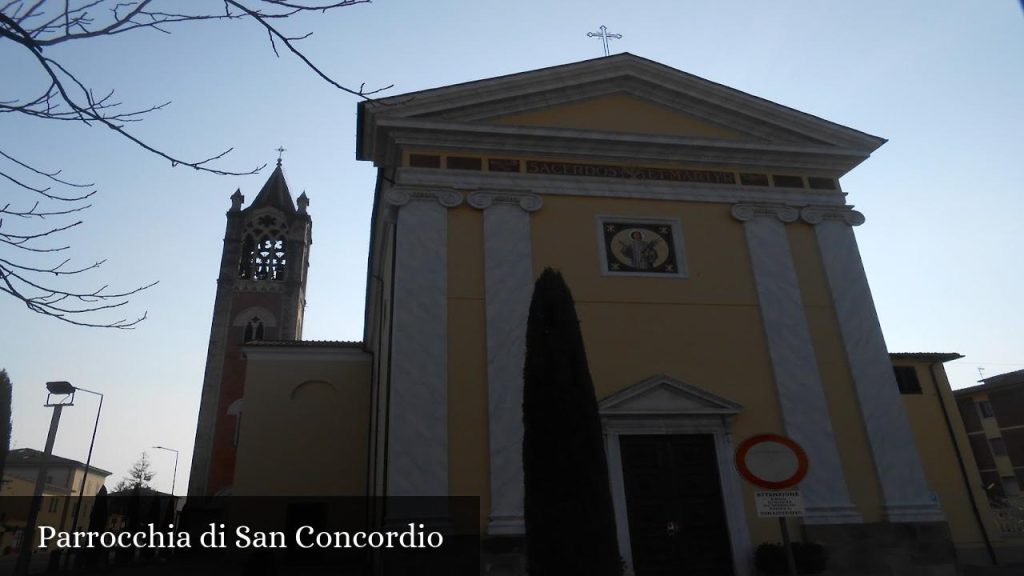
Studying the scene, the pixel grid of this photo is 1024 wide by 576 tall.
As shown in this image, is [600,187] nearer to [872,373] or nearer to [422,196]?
[422,196]

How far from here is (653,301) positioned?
36.2ft

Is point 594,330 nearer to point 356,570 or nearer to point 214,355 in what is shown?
point 356,570

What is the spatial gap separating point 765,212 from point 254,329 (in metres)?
27.9

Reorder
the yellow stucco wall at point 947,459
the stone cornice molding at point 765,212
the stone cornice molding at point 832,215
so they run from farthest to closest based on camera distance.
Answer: the yellow stucco wall at point 947,459 → the stone cornice molding at point 832,215 → the stone cornice molding at point 765,212

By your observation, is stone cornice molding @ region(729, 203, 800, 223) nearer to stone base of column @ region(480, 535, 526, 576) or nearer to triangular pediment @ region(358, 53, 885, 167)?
triangular pediment @ region(358, 53, 885, 167)

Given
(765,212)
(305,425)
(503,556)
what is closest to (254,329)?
(305,425)

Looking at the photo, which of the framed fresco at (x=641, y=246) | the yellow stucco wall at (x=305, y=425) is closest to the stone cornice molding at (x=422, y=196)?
the framed fresco at (x=641, y=246)

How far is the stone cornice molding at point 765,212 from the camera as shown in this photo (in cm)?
1196

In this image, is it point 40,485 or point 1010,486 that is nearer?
point 40,485

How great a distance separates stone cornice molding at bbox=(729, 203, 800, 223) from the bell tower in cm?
2287

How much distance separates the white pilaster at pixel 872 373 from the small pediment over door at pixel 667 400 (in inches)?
97.4

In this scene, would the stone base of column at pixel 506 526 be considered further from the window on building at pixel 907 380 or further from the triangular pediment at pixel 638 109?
the window on building at pixel 907 380

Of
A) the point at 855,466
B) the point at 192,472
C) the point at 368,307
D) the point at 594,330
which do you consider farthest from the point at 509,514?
the point at 192,472

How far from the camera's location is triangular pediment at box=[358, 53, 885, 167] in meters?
12.0
